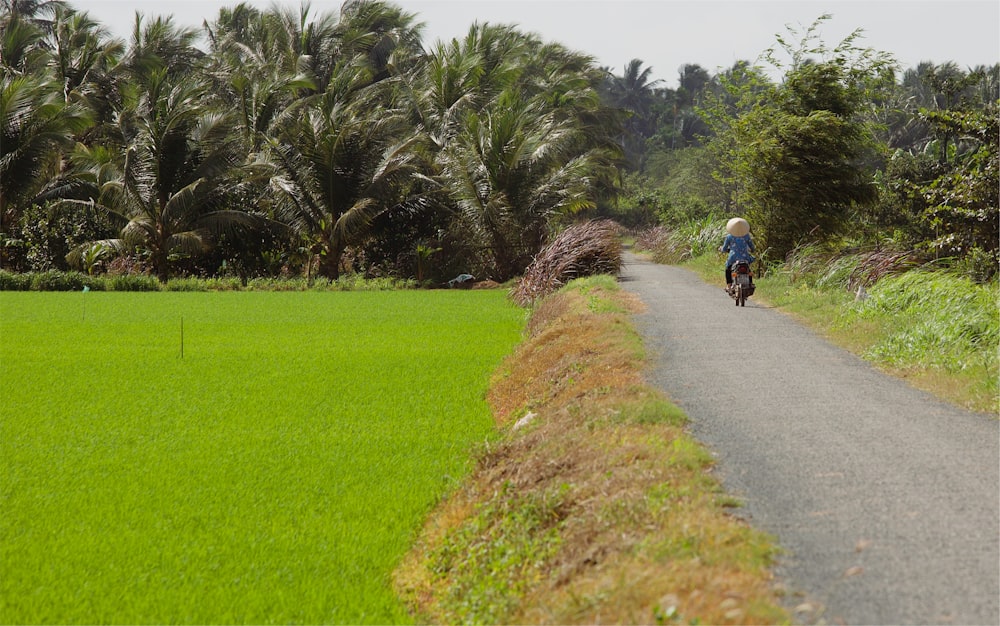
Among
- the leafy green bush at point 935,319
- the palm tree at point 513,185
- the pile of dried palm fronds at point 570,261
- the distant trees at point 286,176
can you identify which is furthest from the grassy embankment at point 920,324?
the distant trees at point 286,176

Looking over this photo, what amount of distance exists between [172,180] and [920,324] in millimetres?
20959

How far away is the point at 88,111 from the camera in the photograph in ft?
84.8

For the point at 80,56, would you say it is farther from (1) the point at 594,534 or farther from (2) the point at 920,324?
(1) the point at 594,534

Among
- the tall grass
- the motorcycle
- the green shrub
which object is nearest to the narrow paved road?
the tall grass

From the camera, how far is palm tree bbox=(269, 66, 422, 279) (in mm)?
24391

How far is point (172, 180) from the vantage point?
81.7 ft

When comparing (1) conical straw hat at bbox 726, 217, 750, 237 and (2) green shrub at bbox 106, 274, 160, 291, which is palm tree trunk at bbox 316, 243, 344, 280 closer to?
(2) green shrub at bbox 106, 274, 160, 291

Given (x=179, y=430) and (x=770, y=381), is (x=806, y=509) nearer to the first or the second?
(x=770, y=381)

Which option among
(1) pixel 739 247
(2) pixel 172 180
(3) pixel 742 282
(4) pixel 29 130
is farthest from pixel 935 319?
(4) pixel 29 130

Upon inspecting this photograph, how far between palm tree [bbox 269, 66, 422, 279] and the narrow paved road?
16.6 meters

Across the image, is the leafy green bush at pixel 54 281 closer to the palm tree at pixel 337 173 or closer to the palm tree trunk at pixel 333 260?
the palm tree at pixel 337 173

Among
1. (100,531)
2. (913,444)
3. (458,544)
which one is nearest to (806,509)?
(913,444)

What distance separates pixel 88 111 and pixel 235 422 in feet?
68.9

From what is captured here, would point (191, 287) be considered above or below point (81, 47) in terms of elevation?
below
